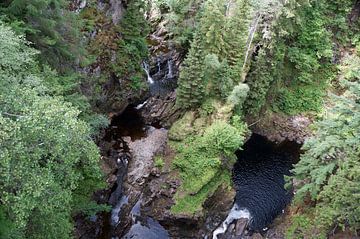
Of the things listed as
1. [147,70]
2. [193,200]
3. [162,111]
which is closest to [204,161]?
[193,200]

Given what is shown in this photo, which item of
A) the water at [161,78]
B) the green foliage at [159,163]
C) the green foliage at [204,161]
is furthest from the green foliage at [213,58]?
the water at [161,78]

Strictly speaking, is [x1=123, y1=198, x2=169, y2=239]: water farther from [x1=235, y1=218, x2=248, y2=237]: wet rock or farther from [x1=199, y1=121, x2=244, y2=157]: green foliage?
[x1=199, y1=121, x2=244, y2=157]: green foliage

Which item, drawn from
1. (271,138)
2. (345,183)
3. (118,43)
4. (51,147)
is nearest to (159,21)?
(118,43)

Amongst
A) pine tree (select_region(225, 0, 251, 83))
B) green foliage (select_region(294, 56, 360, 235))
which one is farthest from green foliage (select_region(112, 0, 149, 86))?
green foliage (select_region(294, 56, 360, 235))

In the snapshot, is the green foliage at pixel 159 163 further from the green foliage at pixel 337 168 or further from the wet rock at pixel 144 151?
the green foliage at pixel 337 168

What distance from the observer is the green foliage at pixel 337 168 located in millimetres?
22484

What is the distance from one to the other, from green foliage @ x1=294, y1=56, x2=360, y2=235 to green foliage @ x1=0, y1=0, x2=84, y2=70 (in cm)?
1896

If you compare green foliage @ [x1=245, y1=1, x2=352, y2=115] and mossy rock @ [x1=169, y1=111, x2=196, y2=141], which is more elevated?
green foliage @ [x1=245, y1=1, x2=352, y2=115]

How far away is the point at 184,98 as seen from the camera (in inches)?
1339

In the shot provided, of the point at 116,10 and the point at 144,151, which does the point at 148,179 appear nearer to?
the point at 144,151

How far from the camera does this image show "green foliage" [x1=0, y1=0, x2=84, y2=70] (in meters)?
22.1

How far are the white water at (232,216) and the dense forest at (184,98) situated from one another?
1.55 meters

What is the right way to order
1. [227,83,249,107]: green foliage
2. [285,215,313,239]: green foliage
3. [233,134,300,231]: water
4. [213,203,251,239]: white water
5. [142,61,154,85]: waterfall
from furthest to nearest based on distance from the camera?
1. [142,61,154,85]: waterfall
2. [227,83,249,107]: green foliage
3. [233,134,300,231]: water
4. [213,203,251,239]: white water
5. [285,215,313,239]: green foliage

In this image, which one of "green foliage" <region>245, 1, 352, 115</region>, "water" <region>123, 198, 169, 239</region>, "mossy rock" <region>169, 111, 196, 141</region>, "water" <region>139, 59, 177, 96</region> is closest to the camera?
"water" <region>123, 198, 169, 239</region>
